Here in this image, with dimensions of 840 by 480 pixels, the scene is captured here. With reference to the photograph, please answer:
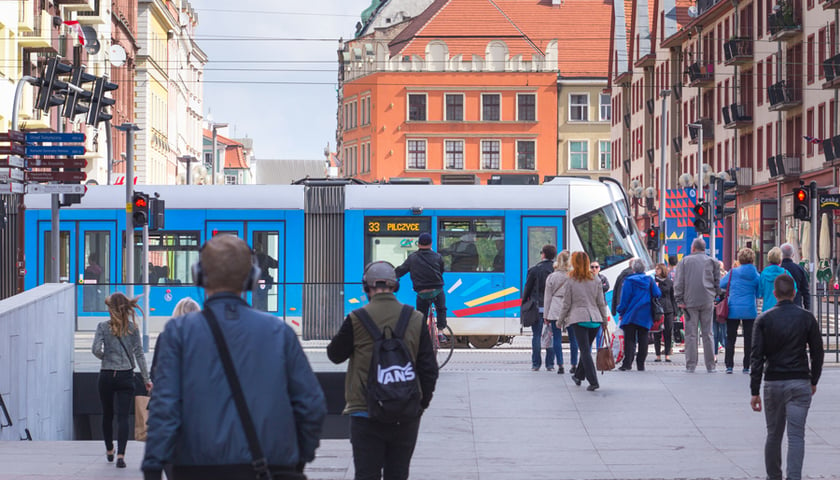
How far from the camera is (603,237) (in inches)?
1084

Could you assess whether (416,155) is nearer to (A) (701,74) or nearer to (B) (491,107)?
(B) (491,107)

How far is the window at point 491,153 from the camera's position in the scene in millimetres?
101188

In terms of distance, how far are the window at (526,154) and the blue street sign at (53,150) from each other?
257 feet

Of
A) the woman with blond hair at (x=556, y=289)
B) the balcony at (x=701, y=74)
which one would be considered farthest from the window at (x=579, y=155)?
the woman with blond hair at (x=556, y=289)

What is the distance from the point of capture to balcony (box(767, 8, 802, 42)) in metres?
55.3

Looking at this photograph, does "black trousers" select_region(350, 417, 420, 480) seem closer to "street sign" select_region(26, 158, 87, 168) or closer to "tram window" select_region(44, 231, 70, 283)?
"street sign" select_region(26, 158, 87, 168)

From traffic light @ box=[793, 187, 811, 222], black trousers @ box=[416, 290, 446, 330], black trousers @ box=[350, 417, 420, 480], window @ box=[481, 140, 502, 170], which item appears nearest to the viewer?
black trousers @ box=[350, 417, 420, 480]

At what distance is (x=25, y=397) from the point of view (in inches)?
701

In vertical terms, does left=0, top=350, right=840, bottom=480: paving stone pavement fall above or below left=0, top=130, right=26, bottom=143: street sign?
below

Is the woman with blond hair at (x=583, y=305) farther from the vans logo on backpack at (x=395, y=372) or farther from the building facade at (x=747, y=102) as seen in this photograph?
the building facade at (x=747, y=102)

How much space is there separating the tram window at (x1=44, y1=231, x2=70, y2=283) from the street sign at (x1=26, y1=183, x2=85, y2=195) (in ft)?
14.5

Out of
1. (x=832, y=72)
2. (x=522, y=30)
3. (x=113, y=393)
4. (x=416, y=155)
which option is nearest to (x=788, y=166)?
(x=832, y=72)

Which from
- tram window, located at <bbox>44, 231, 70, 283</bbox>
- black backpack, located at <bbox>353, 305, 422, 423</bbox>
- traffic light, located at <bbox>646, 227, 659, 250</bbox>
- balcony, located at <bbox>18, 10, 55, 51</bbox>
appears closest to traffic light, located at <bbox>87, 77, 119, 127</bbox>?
tram window, located at <bbox>44, 231, 70, 283</bbox>

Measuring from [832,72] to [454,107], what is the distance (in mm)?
52693
